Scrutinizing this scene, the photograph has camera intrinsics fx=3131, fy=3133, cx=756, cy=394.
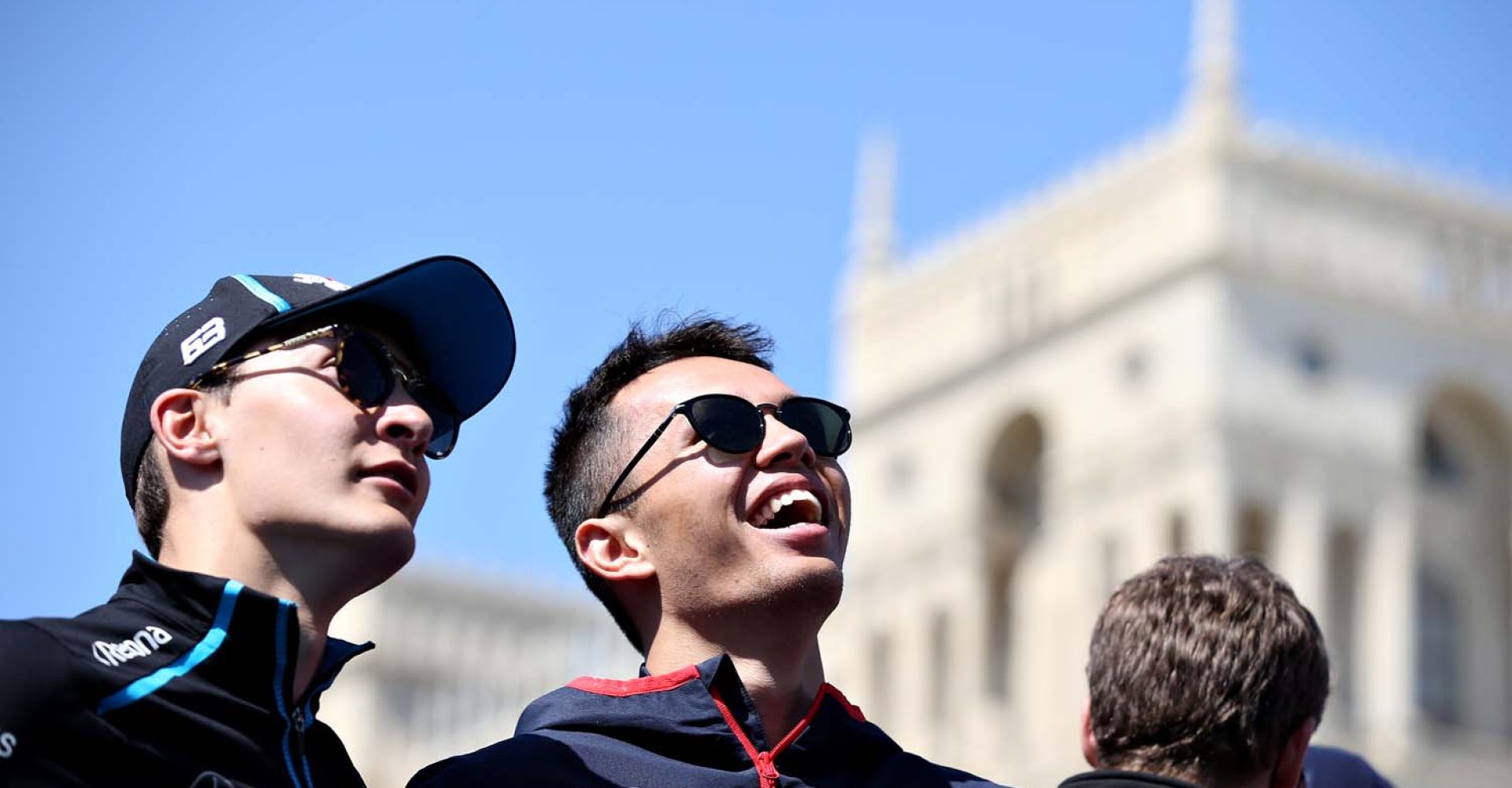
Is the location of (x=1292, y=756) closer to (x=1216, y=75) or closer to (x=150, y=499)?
(x=150, y=499)

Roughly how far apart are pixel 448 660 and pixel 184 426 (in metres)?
63.5

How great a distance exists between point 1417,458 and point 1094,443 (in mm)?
Result: 4902

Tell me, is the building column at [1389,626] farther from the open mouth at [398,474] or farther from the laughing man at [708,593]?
the open mouth at [398,474]

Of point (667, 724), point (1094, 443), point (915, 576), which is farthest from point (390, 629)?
point (667, 724)

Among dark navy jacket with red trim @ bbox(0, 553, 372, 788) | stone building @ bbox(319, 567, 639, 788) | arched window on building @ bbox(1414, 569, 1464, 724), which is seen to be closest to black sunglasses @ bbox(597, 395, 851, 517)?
dark navy jacket with red trim @ bbox(0, 553, 372, 788)

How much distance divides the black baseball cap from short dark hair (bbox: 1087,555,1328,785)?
1315 millimetres

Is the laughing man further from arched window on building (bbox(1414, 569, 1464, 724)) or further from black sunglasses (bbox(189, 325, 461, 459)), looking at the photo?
arched window on building (bbox(1414, 569, 1464, 724))

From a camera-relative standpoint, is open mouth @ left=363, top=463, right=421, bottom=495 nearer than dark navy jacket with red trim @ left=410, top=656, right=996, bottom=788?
Yes

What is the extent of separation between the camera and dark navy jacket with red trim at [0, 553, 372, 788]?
5070 mm

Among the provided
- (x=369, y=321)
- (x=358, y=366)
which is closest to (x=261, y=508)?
(x=358, y=366)

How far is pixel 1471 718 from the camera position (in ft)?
149

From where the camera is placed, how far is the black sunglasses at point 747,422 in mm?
6137

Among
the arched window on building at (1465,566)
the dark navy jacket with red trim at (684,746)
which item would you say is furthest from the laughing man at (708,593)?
the arched window on building at (1465,566)

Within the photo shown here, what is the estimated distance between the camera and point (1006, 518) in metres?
48.3
